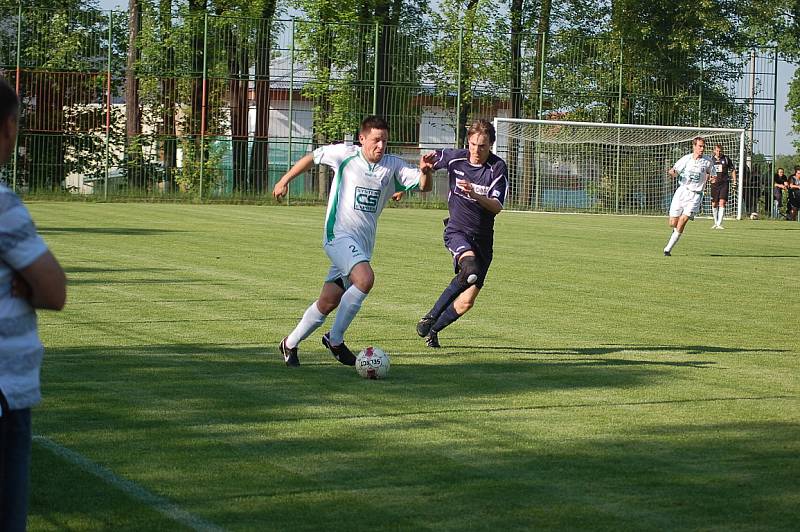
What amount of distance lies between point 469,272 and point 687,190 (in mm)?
12847

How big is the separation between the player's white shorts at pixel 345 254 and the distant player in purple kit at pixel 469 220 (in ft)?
5.11

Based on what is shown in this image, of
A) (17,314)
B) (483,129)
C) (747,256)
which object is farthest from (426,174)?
(747,256)

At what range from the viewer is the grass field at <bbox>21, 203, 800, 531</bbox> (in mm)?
5172

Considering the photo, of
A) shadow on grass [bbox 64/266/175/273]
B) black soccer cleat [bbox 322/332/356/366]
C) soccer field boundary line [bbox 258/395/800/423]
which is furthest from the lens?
shadow on grass [bbox 64/266/175/273]

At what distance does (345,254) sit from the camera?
871 centimetres

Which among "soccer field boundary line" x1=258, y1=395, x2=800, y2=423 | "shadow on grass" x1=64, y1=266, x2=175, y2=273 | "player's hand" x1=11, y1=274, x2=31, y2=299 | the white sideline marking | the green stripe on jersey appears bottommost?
the white sideline marking

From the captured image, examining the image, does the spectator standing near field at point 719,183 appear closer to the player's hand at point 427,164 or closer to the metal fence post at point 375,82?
the metal fence post at point 375,82

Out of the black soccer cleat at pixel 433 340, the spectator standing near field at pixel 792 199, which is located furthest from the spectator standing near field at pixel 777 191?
the black soccer cleat at pixel 433 340

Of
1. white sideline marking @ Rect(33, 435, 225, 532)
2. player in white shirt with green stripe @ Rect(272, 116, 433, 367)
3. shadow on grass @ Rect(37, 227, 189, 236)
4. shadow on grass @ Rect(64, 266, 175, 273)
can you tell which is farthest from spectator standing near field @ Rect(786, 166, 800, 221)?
white sideline marking @ Rect(33, 435, 225, 532)

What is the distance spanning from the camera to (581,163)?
3947 cm

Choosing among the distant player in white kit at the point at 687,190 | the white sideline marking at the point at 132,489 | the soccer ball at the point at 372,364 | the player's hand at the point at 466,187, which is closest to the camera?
→ the white sideline marking at the point at 132,489

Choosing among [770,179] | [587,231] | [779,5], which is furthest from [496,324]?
[779,5]

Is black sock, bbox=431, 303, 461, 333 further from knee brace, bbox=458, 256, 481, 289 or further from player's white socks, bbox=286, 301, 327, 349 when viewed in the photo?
player's white socks, bbox=286, 301, 327, 349

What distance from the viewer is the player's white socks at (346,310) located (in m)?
8.76
